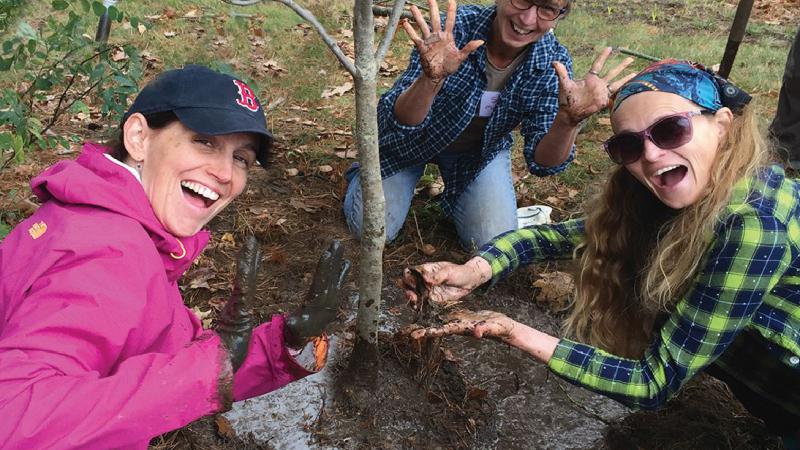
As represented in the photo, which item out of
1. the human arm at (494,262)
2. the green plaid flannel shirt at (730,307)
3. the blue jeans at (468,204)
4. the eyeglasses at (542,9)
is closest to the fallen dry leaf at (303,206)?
the blue jeans at (468,204)

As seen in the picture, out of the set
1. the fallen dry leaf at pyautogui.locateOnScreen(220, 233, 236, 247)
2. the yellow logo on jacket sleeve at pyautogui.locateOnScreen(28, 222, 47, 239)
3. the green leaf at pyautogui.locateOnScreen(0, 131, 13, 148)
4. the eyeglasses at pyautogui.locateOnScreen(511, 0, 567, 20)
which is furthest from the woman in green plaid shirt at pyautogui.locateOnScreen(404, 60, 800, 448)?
the green leaf at pyautogui.locateOnScreen(0, 131, 13, 148)

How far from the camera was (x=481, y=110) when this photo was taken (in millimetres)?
3297

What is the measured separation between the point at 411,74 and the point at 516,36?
0.53 metres

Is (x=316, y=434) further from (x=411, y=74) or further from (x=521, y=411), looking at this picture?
(x=411, y=74)

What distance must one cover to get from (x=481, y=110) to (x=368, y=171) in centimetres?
133

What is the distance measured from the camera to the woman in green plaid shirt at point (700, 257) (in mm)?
1853

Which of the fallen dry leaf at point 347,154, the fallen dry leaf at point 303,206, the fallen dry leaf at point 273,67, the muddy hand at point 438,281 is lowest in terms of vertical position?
the fallen dry leaf at point 303,206

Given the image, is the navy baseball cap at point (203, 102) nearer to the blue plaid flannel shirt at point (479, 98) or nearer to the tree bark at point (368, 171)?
the tree bark at point (368, 171)

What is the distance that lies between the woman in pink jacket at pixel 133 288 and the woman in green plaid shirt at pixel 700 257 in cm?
76

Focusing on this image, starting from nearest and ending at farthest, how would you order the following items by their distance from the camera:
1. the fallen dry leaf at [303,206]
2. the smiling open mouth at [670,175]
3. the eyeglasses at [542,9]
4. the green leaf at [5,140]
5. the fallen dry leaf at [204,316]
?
the smiling open mouth at [670,175]
the green leaf at [5,140]
the fallen dry leaf at [204,316]
the eyeglasses at [542,9]
the fallen dry leaf at [303,206]

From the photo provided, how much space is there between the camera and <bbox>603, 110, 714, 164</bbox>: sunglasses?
1861 mm

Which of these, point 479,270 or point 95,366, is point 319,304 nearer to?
point 95,366

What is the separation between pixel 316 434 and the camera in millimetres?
2352


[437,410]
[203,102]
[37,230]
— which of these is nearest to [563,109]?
[437,410]
